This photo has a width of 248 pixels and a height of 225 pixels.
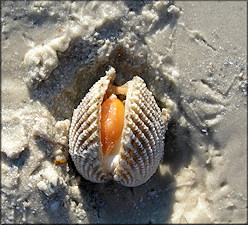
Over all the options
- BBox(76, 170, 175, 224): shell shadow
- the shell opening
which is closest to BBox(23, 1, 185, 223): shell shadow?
BBox(76, 170, 175, 224): shell shadow

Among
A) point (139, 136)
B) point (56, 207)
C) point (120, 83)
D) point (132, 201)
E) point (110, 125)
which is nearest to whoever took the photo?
point (139, 136)

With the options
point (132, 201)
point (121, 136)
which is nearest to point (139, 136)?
point (121, 136)

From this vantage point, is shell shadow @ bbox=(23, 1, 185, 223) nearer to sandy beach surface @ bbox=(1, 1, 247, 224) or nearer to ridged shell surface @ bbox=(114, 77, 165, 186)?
sandy beach surface @ bbox=(1, 1, 247, 224)

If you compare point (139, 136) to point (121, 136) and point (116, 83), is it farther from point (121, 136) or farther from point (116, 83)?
point (116, 83)

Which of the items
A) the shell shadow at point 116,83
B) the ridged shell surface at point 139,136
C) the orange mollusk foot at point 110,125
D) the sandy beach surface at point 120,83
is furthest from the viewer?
the shell shadow at point 116,83

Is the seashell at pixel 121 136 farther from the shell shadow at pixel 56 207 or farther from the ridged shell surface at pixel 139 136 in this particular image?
the shell shadow at pixel 56 207

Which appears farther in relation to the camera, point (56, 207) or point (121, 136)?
point (56, 207)

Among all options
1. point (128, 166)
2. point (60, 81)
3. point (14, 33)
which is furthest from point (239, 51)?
point (14, 33)

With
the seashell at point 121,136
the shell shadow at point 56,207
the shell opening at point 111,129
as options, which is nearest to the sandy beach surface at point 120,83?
the shell shadow at point 56,207
